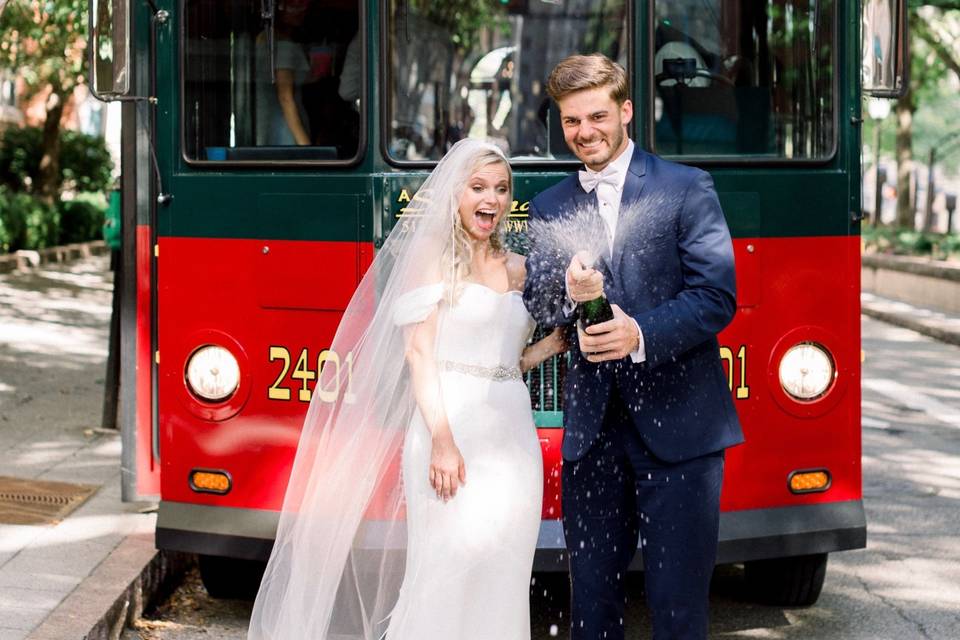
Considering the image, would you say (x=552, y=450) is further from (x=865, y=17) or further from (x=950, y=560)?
(x=950, y=560)

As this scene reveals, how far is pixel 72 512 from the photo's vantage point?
7.28m

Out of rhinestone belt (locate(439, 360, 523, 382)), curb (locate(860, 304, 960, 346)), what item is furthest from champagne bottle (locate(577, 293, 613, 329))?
curb (locate(860, 304, 960, 346))

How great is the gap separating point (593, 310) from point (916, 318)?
54.6ft

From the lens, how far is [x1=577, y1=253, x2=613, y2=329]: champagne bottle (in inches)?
149

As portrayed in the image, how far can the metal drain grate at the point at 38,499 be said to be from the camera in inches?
281

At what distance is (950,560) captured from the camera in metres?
7.27

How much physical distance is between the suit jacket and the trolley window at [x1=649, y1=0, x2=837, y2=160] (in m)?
1.55

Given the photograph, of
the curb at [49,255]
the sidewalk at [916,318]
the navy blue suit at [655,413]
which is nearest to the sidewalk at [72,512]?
the navy blue suit at [655,413]

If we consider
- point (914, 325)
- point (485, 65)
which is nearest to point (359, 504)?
point (485, 65)

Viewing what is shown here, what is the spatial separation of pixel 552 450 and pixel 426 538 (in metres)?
1.10

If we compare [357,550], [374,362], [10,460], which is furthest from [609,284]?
[10,460]

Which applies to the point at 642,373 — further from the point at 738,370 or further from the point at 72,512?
the point at 72,512

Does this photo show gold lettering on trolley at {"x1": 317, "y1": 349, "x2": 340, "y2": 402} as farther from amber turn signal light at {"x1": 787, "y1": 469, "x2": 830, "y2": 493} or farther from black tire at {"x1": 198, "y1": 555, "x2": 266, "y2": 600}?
amber turn signal light at {"x1": 787, "y1": 469, "x2": 830, "y2": 493}

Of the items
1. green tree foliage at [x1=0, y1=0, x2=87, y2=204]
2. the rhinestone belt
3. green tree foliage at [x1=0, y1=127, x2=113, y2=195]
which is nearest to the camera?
the rhinestone belt
